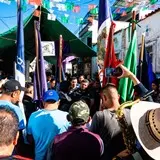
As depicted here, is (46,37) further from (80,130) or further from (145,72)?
(80,130)

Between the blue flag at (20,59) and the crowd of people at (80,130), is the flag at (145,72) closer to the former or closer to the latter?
the crowd of people at (80,130)

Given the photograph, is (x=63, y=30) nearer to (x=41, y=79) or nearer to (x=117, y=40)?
(x=41, y=79)

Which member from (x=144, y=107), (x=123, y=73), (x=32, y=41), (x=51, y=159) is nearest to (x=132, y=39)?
(x=123, y=73)

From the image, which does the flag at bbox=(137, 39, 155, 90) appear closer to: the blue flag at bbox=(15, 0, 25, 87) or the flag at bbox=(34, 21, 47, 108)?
the flag at bbox=(34, 21, 47, 108)

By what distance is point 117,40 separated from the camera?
58.7ft

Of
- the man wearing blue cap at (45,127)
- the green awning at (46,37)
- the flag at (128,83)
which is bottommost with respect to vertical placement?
the man wearing blue cap at (45,127)

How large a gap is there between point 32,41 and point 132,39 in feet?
23.7

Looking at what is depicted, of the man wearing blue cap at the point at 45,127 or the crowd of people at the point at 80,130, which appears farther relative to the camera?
the man wearing blue cap at the point at 45,127

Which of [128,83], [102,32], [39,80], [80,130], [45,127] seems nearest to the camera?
[80,130]

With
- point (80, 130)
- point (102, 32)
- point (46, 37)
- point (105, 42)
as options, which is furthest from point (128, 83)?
point (46, 37)

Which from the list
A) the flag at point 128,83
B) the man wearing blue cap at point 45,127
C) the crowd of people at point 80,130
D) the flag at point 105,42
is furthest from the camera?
the flag at point 105,42

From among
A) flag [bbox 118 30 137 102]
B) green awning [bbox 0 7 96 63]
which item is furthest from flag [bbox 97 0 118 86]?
green awning [bbox 0 7 96 63]

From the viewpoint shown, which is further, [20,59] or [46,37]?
[46,37]

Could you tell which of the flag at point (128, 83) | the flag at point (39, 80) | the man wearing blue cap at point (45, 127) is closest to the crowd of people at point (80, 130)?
the man wearing blue cap at point (45, 127)
